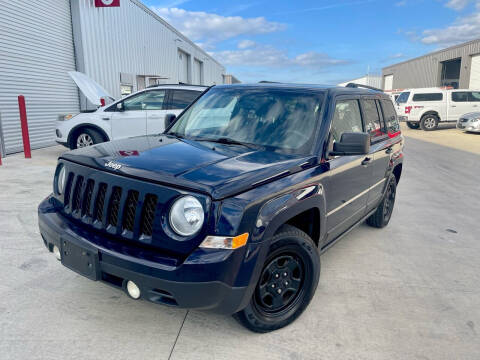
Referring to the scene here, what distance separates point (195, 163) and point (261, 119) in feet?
3.27

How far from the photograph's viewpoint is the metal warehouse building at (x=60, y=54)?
10055 mm

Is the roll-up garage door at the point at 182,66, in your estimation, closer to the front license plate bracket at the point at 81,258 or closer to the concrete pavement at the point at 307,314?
the concrete pavement at the point at 307,314

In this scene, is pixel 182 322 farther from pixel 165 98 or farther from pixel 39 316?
pixel 165 98

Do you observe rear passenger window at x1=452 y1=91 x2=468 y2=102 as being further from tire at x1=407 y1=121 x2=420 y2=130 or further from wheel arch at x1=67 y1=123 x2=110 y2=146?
wheel arch at x1=67 y1=123 x2=110 y2=146

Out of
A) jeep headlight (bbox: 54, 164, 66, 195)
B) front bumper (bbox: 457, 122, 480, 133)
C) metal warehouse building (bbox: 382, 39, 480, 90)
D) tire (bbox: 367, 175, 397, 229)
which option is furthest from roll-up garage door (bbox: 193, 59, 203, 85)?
jeep headlight (bbox: 54, 164, 66, 195)

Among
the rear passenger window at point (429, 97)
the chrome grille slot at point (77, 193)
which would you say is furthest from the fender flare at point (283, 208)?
the rear passenger window at point (429, 97)

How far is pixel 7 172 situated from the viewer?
7398 mm

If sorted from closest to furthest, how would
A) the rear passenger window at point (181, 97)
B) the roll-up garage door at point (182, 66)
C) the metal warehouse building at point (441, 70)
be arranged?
the rear passenger window at point (181, 97) → the roll-up garage door at point (182, 66) → the metal warehouse building at point (441, 70)

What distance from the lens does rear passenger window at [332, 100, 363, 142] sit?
315 centimetres

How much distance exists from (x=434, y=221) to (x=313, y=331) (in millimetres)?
3491

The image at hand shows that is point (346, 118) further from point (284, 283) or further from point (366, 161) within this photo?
point (284, 283)

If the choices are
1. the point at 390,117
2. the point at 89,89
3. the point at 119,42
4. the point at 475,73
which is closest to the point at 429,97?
the point at 119,42

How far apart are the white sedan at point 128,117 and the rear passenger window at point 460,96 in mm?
16285

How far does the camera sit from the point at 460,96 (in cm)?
1945
